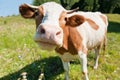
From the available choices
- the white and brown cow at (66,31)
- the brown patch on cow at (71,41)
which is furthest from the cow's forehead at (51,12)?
the brown patch on cow at (71,41)

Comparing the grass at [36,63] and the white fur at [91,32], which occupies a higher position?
the white fur at [91,32]

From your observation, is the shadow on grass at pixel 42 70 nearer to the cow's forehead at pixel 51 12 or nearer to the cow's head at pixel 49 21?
the cow's head at pixel 49 21

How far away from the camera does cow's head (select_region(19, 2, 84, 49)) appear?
8.64 metres

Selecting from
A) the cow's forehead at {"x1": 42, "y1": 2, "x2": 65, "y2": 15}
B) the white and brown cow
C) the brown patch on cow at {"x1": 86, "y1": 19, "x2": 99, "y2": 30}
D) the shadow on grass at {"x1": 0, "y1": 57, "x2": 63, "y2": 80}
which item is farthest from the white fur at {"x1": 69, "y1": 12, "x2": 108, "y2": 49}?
the cow's forehead at {"x1": 42, "y1": 2, "x2": 65, "y2": 15}

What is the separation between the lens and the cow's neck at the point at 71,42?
11266mm

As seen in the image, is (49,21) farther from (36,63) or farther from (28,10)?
(36,63)

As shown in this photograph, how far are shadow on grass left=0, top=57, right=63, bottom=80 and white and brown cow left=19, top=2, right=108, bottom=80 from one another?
0.99 metres

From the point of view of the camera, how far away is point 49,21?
354 inches

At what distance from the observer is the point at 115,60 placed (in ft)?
52.3

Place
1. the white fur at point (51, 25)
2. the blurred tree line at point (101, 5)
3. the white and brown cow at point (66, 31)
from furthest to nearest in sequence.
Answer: the blurred tree line at point (101, 5) < the white and brown cow at point (66, 31) < the white fur at point (51, 25)

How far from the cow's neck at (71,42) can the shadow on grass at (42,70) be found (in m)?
1.98

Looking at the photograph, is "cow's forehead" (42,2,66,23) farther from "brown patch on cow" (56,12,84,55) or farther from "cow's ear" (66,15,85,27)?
"brown patch on cow" (56,12,84,55)

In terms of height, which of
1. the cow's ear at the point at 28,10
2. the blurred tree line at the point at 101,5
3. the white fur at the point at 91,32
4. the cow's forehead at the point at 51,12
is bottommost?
the blurred tree line at the point at 101,5

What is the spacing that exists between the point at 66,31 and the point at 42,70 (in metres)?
2.55
